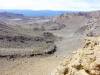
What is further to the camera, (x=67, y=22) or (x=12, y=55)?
(x=67, y=22)

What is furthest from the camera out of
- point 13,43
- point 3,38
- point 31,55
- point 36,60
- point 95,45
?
point 3,38

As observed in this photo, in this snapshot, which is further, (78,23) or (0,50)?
(78,23)

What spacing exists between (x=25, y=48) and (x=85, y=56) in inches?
Answer: 1228

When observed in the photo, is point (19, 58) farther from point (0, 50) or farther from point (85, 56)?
point (85, 56)

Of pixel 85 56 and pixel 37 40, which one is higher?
pixel 85 56

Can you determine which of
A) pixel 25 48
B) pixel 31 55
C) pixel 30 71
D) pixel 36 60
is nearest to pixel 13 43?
pixel 25 48

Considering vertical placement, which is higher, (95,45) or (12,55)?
(95,45)

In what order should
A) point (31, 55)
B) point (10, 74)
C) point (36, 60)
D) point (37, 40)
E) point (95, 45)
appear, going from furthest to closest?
1. point (37, 40)
2. point (31, 55)
3. point (36, 60)
4. point (10, 74)
5. point (95, 45)

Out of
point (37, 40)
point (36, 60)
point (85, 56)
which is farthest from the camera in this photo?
point (37, 40)

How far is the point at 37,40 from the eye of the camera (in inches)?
2056

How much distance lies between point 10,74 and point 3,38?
67.8 feet

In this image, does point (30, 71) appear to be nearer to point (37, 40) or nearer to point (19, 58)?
point (19, 58)

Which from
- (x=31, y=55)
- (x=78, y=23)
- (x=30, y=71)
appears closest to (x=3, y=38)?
(x=31, y=55)

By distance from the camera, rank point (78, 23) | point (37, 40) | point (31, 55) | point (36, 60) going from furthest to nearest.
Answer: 1. point (78, 23)
2. point (37, 40)
3. point (31, 55)
4. point (36, 60)
